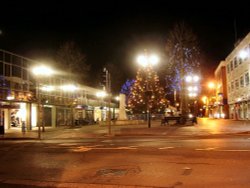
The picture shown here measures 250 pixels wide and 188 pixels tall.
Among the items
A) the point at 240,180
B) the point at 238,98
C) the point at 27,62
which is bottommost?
the point at 240,180

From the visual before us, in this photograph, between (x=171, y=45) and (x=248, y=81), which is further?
(x=248, y=81)

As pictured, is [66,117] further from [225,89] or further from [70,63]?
[225,89]

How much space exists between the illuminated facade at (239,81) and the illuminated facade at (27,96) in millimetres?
25213

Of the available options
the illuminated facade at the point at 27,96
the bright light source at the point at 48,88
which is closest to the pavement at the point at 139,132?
the illuminated facade at the point at 27,96

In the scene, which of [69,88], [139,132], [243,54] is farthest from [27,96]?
[243,54]

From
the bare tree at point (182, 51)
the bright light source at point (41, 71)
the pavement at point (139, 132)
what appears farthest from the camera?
the bare tree at point (182, 51)

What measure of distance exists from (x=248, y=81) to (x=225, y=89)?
2322cm

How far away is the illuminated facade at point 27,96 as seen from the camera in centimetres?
3572

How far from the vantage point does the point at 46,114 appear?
4481 centimetres

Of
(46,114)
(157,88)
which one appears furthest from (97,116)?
(46,114)

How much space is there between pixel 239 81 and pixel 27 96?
35.6 metres

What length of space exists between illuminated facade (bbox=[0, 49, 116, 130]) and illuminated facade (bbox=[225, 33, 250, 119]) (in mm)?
25213

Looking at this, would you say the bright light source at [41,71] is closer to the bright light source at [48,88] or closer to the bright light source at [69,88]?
the bright light source at [48,88]

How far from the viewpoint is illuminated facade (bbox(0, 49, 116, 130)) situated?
35719 millimetres
